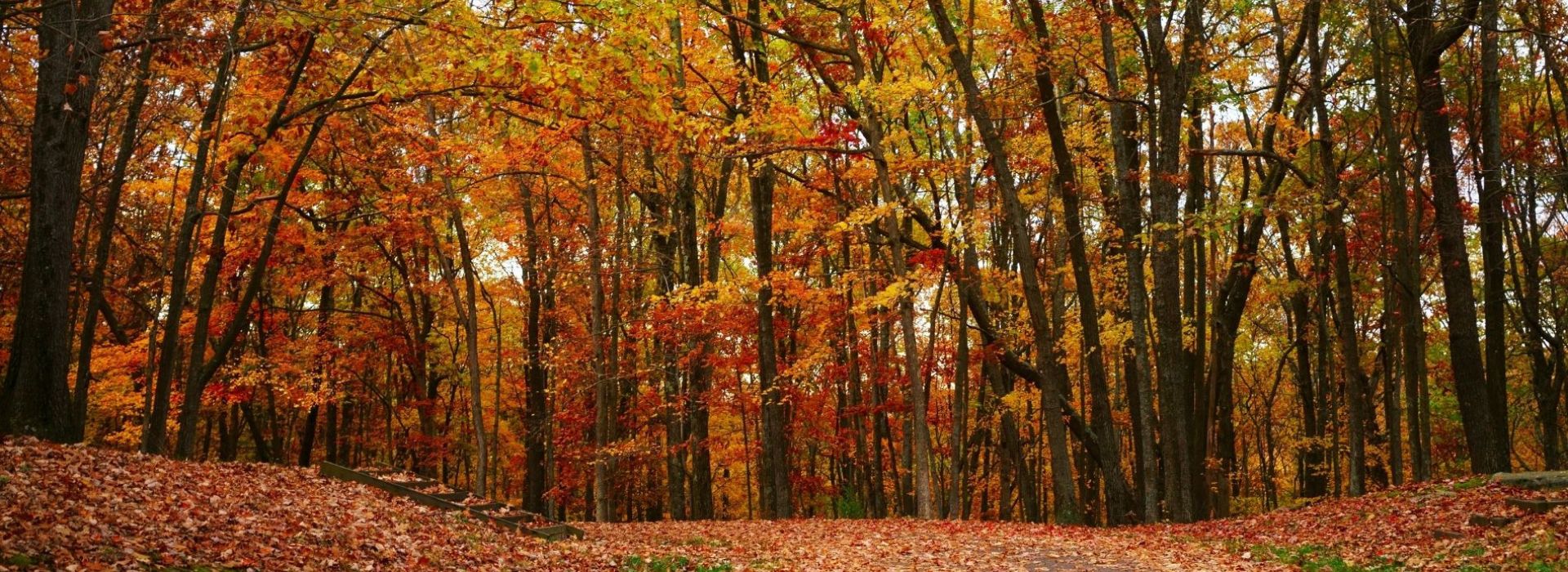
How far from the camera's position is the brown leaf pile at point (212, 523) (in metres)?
6.45

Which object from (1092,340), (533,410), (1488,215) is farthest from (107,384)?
(1488,215)

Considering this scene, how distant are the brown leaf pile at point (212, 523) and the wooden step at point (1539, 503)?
8.99m

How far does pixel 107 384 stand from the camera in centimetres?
2088

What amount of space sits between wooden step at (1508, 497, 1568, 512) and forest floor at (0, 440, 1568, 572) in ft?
0.38

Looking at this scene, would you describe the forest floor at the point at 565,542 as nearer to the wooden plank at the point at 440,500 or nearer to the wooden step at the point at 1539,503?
the wooden step at the point at 1539,503

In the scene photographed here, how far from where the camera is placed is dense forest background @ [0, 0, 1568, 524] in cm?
1162

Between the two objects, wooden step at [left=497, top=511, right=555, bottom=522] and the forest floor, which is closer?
the forest floor

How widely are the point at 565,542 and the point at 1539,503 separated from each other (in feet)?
32.2

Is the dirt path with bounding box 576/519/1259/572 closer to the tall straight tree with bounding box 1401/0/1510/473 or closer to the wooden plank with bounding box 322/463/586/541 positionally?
the wooden plank with bounding box 322/463/586/541

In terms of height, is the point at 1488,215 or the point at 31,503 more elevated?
the point at 1488,215

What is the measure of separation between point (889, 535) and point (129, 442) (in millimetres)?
16593

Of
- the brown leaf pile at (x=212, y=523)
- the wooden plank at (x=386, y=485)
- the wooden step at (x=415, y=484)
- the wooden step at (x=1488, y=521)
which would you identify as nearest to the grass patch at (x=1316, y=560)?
the wooden step at (x=1488, y=521)

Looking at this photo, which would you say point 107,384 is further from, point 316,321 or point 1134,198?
point 1134,198

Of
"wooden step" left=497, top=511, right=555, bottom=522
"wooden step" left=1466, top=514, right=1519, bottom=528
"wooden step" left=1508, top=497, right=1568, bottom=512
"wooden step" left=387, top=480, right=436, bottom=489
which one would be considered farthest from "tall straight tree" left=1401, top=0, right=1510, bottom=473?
"wooden step" left=387, top=480, right=436, bottom=489
